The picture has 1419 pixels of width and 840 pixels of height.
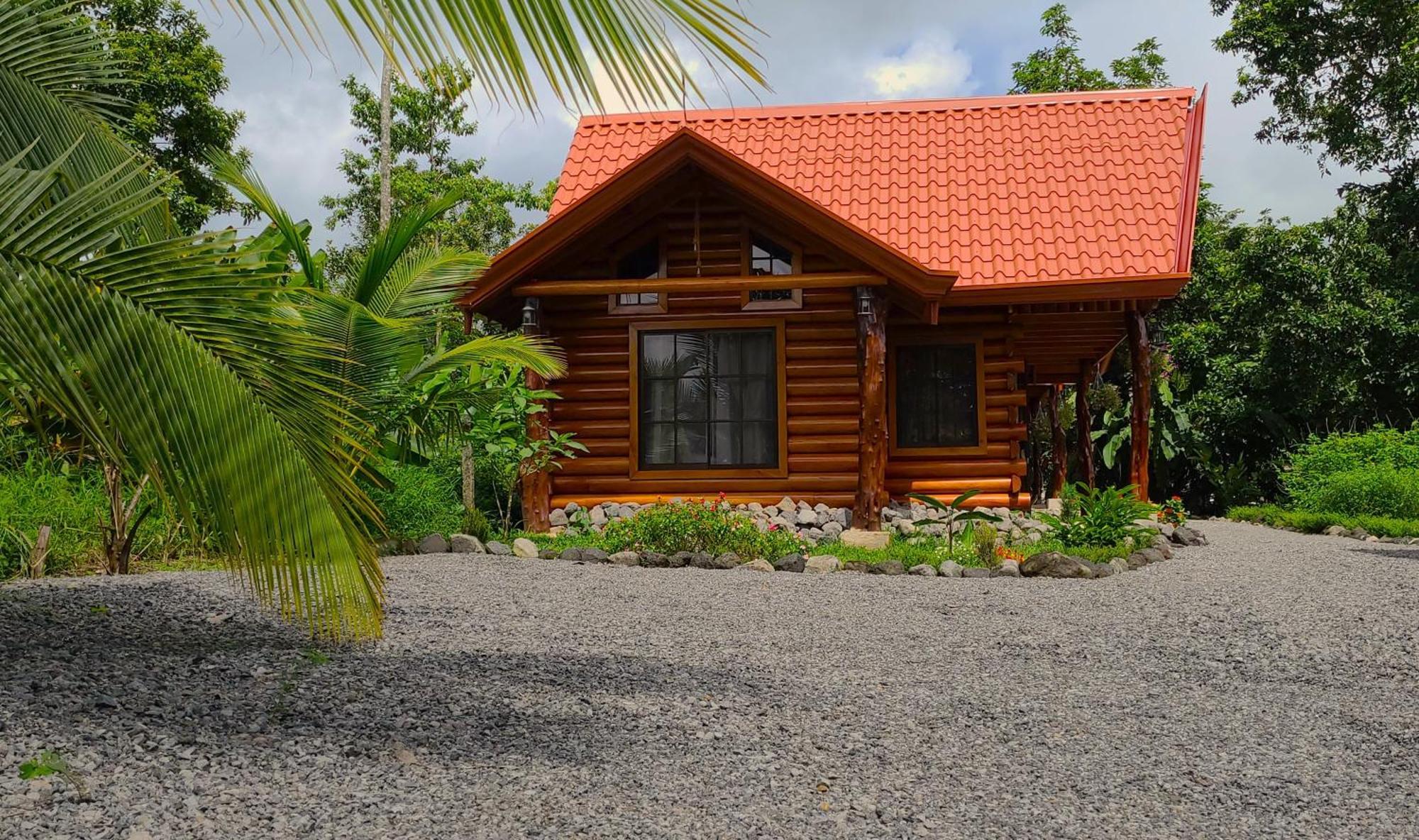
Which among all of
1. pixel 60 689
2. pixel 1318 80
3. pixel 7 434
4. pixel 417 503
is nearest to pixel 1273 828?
pixel 60 689

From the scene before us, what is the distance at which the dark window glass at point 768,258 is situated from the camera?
1183 centimetres

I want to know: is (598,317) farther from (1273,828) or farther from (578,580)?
(1273,828)

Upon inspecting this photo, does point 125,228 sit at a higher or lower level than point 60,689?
higher

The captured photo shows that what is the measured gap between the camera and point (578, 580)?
7387mm

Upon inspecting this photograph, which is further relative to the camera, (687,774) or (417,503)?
(417,503)

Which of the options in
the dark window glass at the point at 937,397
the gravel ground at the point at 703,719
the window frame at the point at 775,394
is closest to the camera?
the gravel ground at the point at 703,719

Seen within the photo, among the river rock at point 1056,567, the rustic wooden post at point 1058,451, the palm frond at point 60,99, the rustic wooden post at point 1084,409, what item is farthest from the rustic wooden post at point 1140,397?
the palm frond at point 60,99

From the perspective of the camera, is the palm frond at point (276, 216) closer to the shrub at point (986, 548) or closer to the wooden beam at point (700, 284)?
the wooden beam at point (700, 284)

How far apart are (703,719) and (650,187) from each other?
7.95m

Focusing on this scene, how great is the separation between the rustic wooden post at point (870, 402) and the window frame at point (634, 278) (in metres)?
2.32

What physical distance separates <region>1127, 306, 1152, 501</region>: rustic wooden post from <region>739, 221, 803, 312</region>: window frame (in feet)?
12.2

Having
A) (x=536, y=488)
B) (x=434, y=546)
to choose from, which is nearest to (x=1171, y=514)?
(x=536, y=488)

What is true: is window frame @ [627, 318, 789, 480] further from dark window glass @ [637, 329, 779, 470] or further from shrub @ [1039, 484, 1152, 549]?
shrub @ [1039, 484, 1152, 549]

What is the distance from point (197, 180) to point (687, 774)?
1864 cm
